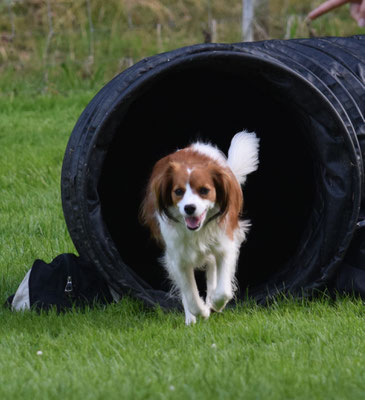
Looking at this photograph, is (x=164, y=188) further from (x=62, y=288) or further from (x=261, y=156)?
(x=261, y=156)

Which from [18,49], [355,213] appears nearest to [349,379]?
[355,213]

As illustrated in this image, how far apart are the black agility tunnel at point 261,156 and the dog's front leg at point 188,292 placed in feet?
0.59

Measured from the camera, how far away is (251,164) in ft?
14.5

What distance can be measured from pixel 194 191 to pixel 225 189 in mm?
221

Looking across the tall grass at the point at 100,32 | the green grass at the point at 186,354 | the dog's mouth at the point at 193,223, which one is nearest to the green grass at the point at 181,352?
the green grass at the point at 186,354

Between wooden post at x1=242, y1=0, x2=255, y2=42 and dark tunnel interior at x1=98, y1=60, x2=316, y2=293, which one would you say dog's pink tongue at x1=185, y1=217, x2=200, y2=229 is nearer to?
dark tunnel interior at x1=98, y1=60, x2=316, y2=293

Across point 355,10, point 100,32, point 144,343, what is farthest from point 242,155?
point 100,32

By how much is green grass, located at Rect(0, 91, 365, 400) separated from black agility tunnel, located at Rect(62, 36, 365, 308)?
0.99 ft

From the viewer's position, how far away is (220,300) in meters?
4.04

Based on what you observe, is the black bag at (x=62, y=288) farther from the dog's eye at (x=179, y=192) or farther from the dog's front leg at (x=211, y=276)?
the dog's eye at (x=179, y=192)

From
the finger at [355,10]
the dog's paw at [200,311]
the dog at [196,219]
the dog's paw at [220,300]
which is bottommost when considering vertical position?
the dog's paw at [200,311]

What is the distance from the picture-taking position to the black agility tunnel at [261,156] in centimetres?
402

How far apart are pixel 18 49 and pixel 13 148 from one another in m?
3.76

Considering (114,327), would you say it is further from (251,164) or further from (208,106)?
(208,106)
